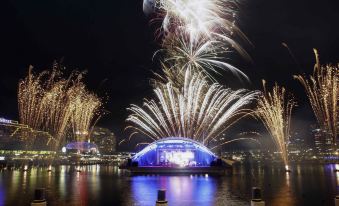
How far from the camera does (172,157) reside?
62031 millimetres

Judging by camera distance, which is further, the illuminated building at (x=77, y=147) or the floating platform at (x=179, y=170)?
the illuminated building at (x=77, y=147)

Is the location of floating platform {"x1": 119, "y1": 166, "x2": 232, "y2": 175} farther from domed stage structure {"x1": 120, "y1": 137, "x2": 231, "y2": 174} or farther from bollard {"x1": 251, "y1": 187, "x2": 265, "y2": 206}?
bollard {"x1": 251, "y1": 187, "x2": 265, "y2": 206}

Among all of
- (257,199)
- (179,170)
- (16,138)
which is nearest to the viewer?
(257,199)

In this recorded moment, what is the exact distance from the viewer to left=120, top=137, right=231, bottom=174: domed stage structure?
197ft

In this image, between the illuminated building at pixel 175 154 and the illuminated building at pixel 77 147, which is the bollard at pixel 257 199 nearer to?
the illuminated building at pixel 175 154

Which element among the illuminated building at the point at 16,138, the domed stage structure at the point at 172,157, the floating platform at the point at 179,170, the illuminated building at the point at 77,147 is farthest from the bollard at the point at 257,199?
the illuminated building at the point at 77,147

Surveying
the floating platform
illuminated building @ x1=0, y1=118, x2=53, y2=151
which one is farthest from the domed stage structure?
illuminated building @ x1=0, y1=118, x2=53, y2=151

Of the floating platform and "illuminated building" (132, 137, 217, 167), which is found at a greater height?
"illuminated building" (132, 137, 217, 167)

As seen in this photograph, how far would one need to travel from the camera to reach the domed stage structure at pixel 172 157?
60000 millimetres

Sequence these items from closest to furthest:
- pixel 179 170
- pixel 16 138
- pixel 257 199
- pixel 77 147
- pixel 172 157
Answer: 1. pixel 257 199
2. pixel 179 170
3. pixel 172 157
4. pixel 16 138
5. pixel 77 147

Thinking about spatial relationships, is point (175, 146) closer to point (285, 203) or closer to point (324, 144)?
point (285, 203)

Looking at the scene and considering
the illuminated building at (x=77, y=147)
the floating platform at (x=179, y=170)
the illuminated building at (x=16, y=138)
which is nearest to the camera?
the floating platform at (x=179, y=170)

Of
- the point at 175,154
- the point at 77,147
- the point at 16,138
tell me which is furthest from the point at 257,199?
the point at 77,147

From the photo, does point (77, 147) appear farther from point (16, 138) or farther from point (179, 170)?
point (179, 170)
